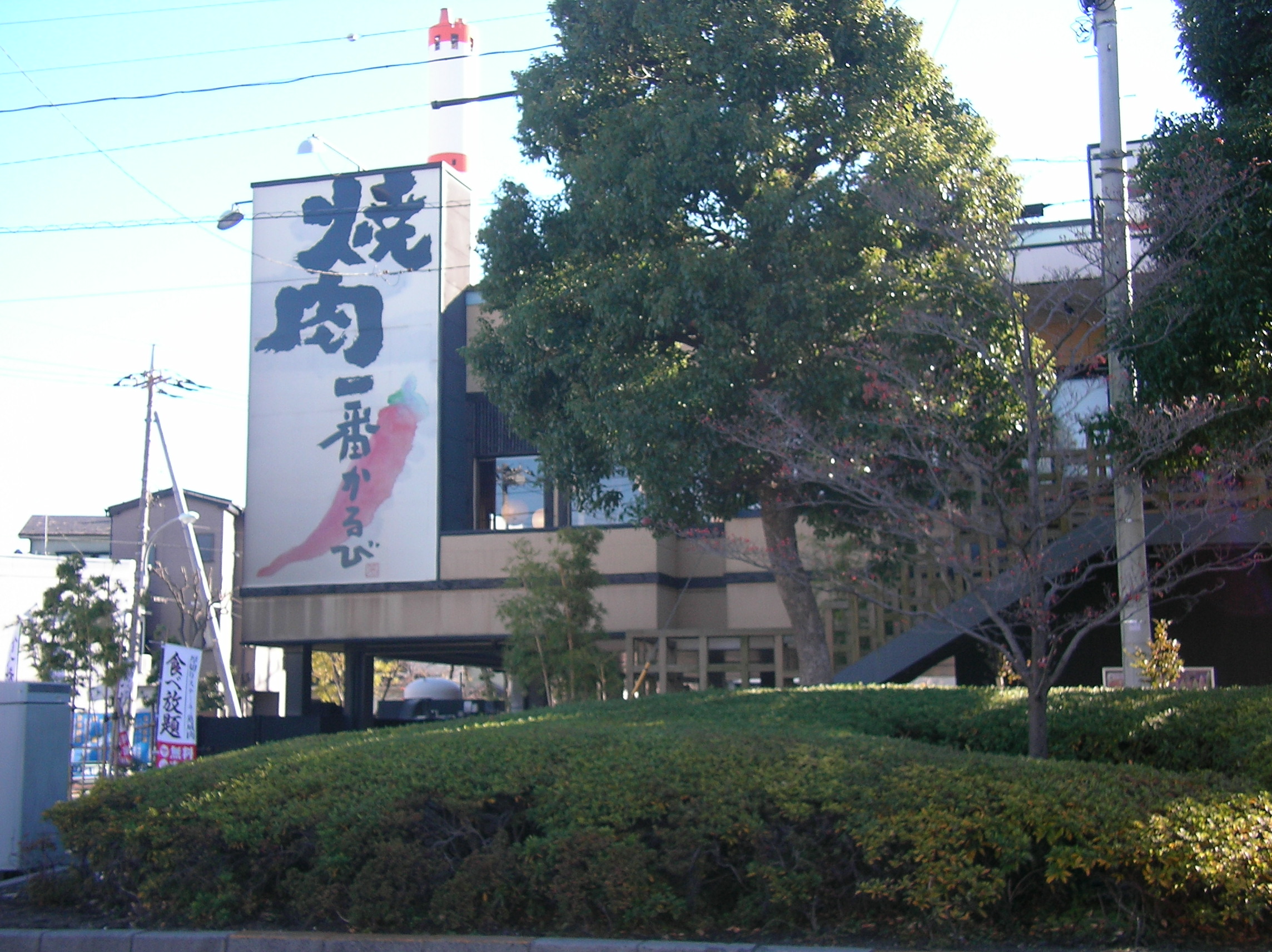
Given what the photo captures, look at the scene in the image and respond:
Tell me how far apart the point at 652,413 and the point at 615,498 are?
2128 millimetres

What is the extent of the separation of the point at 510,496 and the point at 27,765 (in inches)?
564

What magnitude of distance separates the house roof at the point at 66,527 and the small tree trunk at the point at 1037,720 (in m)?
47.0

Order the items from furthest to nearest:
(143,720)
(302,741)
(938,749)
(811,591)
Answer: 1. (143,720)
2. (811,591)
3. (302,741)
4. (938,749)

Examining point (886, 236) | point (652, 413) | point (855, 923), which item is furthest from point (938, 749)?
point (886, 236)

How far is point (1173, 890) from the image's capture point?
6031mm

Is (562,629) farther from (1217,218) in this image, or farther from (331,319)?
(1217,218)

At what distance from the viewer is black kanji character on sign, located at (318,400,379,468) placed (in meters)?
23.0

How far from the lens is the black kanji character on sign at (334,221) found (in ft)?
77.2

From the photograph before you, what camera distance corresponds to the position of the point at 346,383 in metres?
23.2

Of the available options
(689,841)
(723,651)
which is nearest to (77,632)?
(723,651)

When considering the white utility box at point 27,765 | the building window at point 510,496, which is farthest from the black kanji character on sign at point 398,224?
the white utility box at point 27,765

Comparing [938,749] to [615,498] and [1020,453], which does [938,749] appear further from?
[615,498]

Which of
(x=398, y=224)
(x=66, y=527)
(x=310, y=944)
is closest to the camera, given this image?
(x=310, y=944)

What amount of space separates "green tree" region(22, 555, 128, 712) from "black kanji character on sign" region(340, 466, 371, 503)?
23.5 ft
